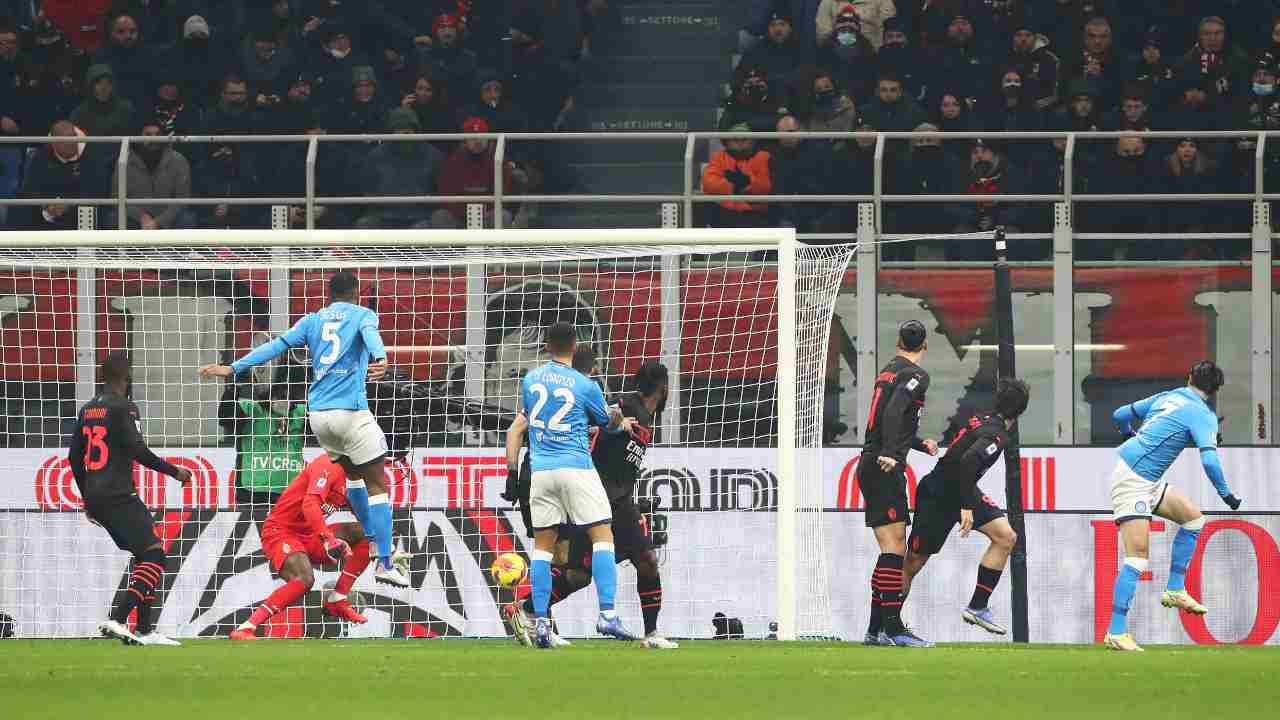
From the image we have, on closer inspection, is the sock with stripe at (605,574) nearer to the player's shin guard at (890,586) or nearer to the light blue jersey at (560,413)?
the light blue jersey at (560,413)

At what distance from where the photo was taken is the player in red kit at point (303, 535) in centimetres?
1166

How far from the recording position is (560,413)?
10.4 meters

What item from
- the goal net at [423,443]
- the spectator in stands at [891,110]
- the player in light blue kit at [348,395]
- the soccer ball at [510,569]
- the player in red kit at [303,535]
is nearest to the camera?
the player in light blue kit at [348,395]

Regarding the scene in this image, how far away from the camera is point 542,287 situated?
44.8 feet

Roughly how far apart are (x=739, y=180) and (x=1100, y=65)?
12.5 ft

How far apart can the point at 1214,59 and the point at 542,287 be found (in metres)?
6.56

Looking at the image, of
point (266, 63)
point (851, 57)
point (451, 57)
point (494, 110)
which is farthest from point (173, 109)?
point (851, 57)

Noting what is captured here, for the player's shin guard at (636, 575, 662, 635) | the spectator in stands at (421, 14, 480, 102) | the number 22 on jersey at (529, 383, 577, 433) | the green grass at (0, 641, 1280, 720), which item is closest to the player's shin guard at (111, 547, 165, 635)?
the green grass at (0, 641, 1280, 720)

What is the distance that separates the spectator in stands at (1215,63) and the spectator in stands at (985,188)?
88.5 inches

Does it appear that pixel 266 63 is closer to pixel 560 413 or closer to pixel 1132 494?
pixel 560 413

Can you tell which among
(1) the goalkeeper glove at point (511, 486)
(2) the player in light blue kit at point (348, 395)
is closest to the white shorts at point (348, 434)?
(2) the player in light blue kit at point (348, 395)

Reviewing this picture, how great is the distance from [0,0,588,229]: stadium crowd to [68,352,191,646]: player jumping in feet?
12.1

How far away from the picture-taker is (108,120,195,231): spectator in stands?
14711 mm

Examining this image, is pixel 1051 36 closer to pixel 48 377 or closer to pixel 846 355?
pixel 846 355
